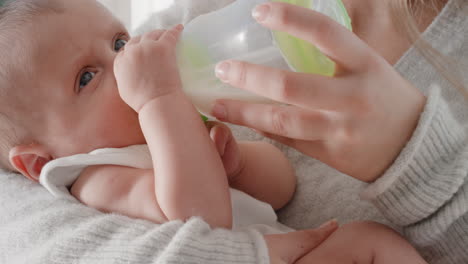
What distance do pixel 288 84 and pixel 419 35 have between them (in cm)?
48

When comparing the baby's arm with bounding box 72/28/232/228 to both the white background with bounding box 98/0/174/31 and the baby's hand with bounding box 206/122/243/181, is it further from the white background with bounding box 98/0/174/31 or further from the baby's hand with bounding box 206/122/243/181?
the white background with bounding box 98/0/174/31

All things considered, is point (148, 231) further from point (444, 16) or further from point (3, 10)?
point (444, 16)

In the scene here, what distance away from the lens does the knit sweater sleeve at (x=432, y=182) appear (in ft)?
2.30

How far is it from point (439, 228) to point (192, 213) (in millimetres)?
407

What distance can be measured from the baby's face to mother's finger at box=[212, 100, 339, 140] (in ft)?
0.82

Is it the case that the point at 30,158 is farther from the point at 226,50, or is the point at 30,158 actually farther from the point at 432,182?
the point at 432,182

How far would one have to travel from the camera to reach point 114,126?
2.80ft

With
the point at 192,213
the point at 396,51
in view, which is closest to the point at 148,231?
the point at 192,213

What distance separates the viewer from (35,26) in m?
0.85

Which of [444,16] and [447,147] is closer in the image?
[447,147]

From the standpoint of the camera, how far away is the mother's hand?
0.60 meters

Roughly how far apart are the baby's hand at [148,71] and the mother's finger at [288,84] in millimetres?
127

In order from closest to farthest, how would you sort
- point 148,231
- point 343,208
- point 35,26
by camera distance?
point 148,231
point 35,26
point 343,208

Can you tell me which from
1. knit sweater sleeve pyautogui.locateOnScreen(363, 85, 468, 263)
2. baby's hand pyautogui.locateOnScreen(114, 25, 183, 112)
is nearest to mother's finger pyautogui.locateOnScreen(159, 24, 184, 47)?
baby's hand pyautogui.locateOnScreen(114, 25, 183, 112)
